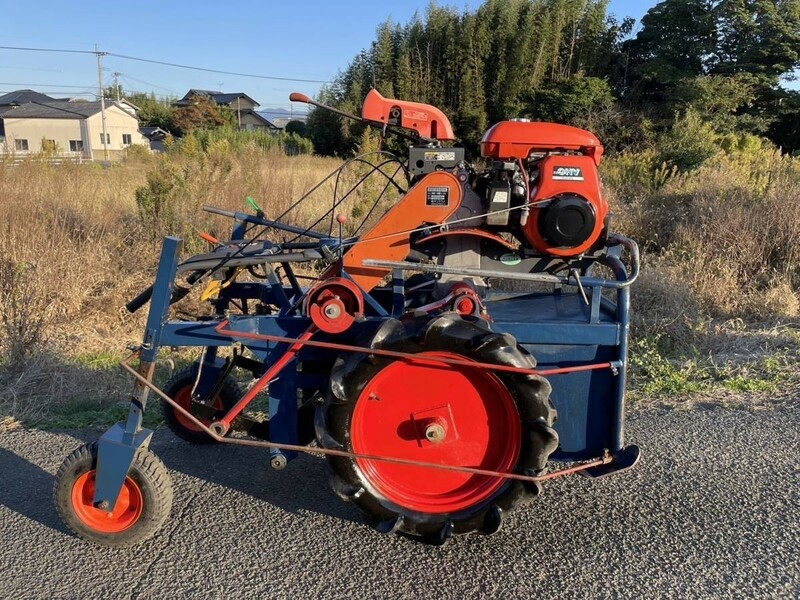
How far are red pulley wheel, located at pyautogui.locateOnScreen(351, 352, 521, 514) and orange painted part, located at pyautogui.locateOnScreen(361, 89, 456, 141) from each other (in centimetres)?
132

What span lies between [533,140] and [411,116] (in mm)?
630

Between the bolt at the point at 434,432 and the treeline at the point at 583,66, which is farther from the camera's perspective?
the treeline at the point at 583,66

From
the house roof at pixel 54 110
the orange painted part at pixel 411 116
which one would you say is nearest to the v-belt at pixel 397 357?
the orange painted part at pixel 411 116

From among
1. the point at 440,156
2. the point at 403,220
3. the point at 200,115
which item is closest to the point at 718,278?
the point at 440,156

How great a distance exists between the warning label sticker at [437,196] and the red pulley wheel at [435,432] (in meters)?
0.83

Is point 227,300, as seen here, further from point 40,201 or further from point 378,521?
point 40,201

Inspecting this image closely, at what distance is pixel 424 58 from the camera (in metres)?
25.5

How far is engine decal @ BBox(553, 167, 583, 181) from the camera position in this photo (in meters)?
3.09

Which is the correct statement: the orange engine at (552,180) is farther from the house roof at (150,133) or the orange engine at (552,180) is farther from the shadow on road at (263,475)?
the house roof at (150,133)

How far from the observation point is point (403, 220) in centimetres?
310

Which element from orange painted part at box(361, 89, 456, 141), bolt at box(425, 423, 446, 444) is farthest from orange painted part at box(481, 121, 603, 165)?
bolt at box(425, 423, 446, 444)

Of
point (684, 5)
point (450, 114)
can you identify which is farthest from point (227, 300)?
point (684, 5)

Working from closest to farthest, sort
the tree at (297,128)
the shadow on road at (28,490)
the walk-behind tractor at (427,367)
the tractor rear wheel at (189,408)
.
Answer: the walk-behind tractor at (427,367) → the shadow on road at (28,490) → the tractor rear wheel at (189,408) → the tree at (297,128)

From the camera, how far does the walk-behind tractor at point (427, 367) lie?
8.69 feet
